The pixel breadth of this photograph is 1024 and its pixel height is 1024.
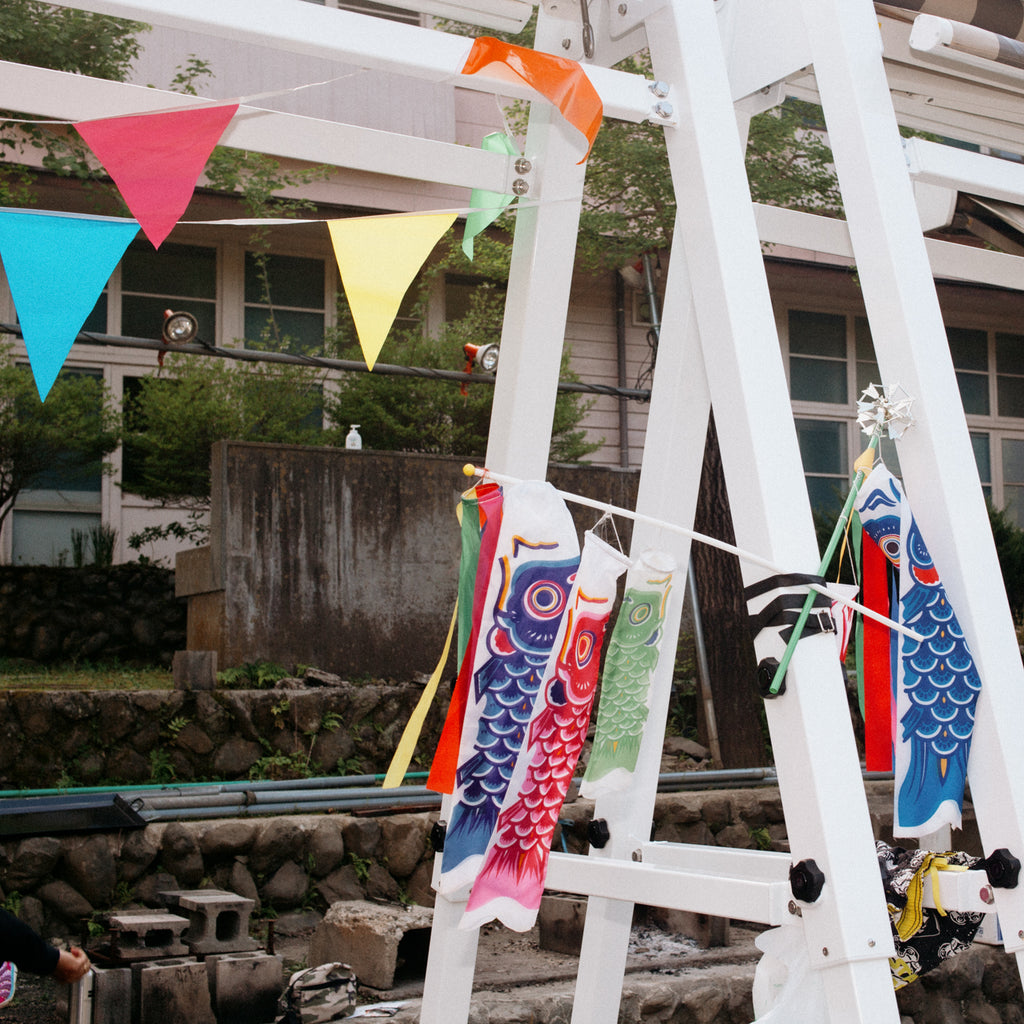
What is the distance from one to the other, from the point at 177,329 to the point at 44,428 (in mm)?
1673

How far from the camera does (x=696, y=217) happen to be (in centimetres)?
216

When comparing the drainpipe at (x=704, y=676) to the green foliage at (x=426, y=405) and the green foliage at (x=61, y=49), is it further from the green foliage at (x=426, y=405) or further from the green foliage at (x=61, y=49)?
the green foliage at (x=61, y=49)

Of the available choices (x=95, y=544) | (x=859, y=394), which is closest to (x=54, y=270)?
(x=95, y=544)

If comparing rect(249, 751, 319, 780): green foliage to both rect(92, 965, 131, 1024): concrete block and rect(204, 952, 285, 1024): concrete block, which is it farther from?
rect(92, 965, 131, 1024): concrete block

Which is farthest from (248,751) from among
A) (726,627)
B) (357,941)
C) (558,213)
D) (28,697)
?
(558,213)

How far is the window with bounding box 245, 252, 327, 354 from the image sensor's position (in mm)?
9906

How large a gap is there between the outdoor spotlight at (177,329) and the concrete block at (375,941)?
11.0 ft

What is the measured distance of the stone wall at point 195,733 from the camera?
19.7 ft

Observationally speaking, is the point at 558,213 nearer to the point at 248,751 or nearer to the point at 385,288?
the point at 385,288

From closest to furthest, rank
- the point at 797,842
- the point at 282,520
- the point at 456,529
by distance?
1. the point at 797,842
2. the point at 282,520
3. the point at 456,529

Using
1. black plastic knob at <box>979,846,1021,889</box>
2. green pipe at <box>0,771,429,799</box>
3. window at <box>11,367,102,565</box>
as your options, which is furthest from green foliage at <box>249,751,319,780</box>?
black plastic knob at <box>979,846,1021,889</box>

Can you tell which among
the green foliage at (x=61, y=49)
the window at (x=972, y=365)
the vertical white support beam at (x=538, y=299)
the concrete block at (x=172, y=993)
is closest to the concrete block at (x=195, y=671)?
the concrete block at (x=172, y=993)

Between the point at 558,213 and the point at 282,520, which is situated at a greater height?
the point at 558,213

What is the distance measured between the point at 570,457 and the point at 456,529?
66.1 inches
